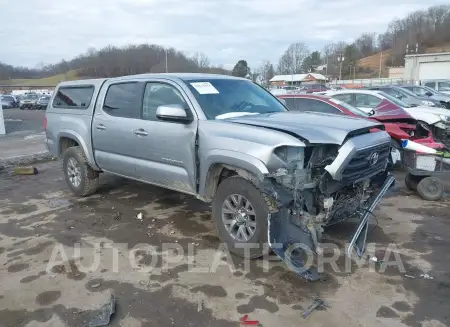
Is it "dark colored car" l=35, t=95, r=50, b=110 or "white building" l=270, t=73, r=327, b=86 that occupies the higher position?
"white building" l=270, t=73, r=327, b=86

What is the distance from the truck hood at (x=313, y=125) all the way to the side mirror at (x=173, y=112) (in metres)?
0.51

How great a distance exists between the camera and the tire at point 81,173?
640 centimetres

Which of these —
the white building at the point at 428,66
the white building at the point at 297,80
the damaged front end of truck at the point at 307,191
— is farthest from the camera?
the white building at the point at 297,80

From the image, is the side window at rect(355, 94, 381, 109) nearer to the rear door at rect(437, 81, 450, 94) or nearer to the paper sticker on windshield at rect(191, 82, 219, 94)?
the paper sticker on windshield at rect(191, 82, 219, 94)

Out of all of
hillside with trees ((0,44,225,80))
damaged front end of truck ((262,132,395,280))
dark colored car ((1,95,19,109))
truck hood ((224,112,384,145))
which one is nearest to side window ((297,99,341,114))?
truck hood ((224,112,384,145))

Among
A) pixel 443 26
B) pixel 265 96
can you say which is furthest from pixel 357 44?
pixel 265 96

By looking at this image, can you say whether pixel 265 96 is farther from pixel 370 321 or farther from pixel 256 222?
pixel 370 321

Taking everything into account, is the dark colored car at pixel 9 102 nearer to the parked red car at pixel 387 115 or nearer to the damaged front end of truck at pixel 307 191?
the parked red car at pixel 387 115

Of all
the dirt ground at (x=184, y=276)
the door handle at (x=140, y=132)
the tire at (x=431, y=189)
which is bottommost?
the dirt ground at (x=184, y=276)

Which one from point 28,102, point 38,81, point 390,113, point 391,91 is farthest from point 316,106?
point 38,81

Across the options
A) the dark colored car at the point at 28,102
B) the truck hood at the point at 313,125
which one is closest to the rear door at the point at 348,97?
the truck hood at the point at 313,125

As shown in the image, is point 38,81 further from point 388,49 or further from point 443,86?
point 388,49

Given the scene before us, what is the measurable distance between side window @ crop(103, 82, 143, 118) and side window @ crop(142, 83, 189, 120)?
0.51 ft

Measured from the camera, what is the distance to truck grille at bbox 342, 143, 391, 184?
3861 mm
